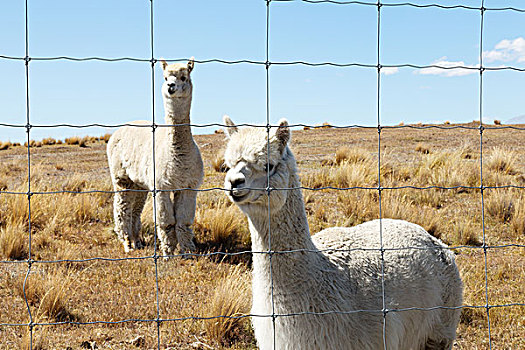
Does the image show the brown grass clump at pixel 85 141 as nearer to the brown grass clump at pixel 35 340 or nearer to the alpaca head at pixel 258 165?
the brown grass clump at pixel 35 340

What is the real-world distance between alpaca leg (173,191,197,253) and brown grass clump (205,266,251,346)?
2.01 metres

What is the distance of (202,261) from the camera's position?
18.2 feet

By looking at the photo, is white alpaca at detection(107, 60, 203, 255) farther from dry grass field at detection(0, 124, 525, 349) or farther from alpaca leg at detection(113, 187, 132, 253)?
dry grass field at detection(0, 124, 525, 349)

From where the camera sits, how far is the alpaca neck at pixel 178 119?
6.05 metres

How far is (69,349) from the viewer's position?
3.71 meters

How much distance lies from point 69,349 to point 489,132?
70.9ft

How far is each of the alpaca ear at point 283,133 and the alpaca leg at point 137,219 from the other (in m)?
4.68

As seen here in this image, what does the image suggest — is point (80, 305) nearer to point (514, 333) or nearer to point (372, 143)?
point (514, 333)

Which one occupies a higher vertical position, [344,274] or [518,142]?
[518,142]

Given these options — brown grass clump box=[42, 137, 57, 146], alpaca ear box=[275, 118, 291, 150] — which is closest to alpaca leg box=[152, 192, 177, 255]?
alpaca ear box=[275, 118, 291, 150]

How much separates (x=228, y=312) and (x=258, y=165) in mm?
1855

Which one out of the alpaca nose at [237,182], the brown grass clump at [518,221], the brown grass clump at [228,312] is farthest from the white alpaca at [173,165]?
the brown grass clump at [518,221]

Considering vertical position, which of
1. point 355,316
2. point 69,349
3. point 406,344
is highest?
point 355,316

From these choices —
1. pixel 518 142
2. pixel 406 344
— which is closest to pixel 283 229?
pixel 406 344
